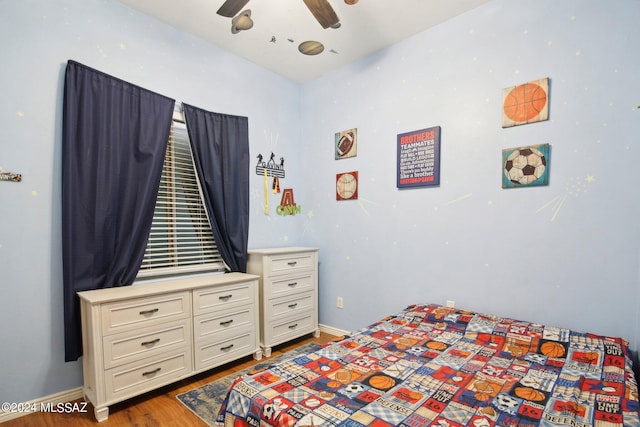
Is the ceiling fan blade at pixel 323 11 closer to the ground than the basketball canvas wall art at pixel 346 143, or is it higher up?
higher up

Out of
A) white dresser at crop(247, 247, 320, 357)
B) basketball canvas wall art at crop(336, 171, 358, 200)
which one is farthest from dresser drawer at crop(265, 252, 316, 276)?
basketball canvas wall art at crop(336, 171, 358, 200)

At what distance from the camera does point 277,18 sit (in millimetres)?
2479

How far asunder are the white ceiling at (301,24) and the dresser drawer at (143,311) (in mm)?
2192

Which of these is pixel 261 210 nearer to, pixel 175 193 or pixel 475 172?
pixel 175 193

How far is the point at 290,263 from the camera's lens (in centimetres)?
306

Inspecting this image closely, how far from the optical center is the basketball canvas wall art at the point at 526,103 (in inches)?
83.3

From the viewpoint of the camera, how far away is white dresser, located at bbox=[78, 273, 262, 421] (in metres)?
1.90

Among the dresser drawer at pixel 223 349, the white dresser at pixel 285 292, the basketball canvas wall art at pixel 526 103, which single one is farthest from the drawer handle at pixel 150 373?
the basketball canvas wall art at pixel 526 103

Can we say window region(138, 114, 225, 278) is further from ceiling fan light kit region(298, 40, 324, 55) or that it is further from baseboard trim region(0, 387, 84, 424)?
ceiling fan light kit region(298, 40, 324, 55)

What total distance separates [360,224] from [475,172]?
117cm

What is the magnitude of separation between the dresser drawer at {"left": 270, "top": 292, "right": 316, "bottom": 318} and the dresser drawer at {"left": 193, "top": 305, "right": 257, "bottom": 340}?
0.85 ft

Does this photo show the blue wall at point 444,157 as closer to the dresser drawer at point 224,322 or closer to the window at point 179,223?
the window at point 179,223

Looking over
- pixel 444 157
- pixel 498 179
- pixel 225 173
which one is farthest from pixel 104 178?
pixel 498 179

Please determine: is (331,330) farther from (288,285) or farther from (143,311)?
(143,311)
